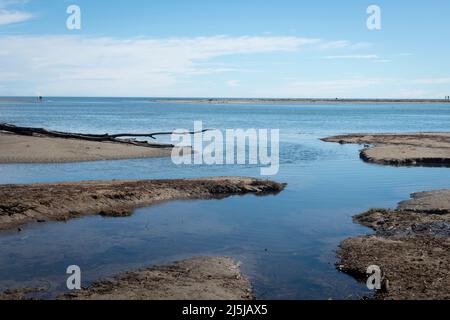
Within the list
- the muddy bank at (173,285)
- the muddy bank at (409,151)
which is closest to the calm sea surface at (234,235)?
the muddy bank at (173,285)

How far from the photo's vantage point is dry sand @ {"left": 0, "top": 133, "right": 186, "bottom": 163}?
33.8 metres

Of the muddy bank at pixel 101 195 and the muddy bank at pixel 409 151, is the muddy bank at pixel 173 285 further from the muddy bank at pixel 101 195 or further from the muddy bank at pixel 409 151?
the muddy bank at pixel 409 151

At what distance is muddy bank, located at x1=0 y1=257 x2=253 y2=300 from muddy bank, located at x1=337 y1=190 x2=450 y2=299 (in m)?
3.27

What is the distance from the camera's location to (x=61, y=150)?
3600cm

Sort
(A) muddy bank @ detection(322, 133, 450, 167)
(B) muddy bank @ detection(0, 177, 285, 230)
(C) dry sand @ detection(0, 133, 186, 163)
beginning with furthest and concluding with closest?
1. (A) muddy bank @ detection(322, 133, 450, 167)
2. (C) dry sand @ detection(0, 133, 186, 163)
3. (B) muddy bank @ detection(0, 177, 285, 230)

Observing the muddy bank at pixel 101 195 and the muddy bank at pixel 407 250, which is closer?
the muddy bank at pixel 407 250

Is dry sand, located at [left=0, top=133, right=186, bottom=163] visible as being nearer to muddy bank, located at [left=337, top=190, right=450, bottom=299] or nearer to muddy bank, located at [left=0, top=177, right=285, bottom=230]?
muddy bank, located at [left=0, top=177, right=285, bottom=230]

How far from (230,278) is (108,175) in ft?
55.6

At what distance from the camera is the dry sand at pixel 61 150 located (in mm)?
33844

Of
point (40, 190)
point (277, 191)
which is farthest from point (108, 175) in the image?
point (277, 191)

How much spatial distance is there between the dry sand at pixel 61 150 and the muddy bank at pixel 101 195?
1151cm

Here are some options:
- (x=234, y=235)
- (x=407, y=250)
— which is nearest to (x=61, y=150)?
(x=234, y=235)

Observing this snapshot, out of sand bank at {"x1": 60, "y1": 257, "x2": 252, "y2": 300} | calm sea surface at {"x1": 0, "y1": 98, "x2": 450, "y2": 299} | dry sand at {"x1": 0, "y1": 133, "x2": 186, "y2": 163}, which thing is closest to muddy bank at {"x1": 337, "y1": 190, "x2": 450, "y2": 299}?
calm sea surface at {"x1": 0, "y1": 98, "x2": 450, "y2": 299}

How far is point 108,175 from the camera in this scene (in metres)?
28.5
